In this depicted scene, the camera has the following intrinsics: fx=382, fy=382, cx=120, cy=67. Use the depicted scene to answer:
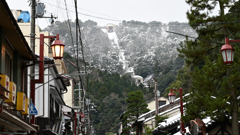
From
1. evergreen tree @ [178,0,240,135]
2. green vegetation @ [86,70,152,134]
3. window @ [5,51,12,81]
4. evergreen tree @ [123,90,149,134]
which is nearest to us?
window @ [5,51,12,81]

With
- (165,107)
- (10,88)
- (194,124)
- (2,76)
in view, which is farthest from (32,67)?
(165,107)

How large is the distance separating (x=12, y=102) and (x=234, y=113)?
35.1 feet

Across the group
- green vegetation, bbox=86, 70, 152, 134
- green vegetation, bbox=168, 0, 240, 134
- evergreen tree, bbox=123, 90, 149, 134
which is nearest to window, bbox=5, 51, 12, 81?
green vegetation, bbox=168, 0, 240, 134

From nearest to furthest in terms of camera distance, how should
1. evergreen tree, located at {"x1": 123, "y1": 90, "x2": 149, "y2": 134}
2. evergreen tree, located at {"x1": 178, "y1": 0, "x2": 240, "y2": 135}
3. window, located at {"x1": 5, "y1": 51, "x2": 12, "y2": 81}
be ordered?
1. window, located at {"x1": 5, "y1": 51, "x2": 12, "y2": 81}
2. evergreen tree, located at {"x1": 178, "y1": 0, "x2": 240, "y2": 135}
3. evergreen tree, located at {"x1": 123, "y1": 90, "x2": 149, "y2": 134}

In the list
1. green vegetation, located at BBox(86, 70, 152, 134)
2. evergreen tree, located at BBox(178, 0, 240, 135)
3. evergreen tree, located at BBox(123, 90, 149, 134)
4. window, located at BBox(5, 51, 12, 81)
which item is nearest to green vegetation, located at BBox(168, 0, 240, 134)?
evergreen tree, located at BBox(178, 0, 240, 135)

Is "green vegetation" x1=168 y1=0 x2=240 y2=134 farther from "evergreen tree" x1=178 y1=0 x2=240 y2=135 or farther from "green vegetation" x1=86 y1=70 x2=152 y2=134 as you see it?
"green vegetation" x1=86 y1=70 x2=152 y2=134

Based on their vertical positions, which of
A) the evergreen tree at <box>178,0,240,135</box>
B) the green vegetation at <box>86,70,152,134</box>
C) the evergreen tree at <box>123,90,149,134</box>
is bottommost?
the green vegetation at <box>86,70,152,134</box>

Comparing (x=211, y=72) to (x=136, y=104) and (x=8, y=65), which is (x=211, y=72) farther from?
(x=136, y=104)

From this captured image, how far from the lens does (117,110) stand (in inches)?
3723

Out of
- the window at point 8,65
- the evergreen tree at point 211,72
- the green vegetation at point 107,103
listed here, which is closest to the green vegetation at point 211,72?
the evergreen tree at point 211,72

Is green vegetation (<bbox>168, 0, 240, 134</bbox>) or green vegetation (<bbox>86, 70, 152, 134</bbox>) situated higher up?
green vegetation (<bbox>168, 0, 240, 134</bbox>)

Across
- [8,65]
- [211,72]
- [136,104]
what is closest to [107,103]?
[136,104]

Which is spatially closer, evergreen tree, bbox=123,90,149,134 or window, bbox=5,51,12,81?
window, bbox=5,51,12,81

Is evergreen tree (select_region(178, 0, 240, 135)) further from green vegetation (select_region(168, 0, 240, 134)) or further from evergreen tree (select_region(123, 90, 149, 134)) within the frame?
evergreen tree (select_region(123, 90, 149, 134))
